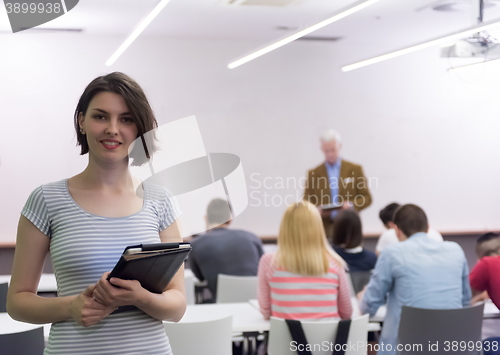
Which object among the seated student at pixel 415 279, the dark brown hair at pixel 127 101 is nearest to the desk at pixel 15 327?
the dark brown hair at pixel 127 101

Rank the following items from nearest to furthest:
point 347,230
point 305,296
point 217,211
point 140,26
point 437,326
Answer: point 217,211, point 437,326, point 305,296, point 140,26, point 347,230

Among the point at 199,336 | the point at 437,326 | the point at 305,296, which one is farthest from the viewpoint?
the point at 305,296

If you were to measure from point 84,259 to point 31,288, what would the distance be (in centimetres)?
12

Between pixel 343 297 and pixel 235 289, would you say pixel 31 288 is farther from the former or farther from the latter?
pixel 235 289

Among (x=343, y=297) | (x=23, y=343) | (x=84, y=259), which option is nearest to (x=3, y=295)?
(x=23, y=343)

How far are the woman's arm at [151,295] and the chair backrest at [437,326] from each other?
1.48m

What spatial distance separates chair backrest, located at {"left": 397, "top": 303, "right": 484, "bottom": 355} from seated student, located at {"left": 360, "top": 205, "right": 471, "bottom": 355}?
0.45ft

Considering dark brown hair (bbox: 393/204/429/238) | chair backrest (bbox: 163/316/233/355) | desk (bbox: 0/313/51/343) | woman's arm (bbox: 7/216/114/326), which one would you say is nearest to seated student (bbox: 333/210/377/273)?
dark brown hair (bbox: 393/204/429/238)

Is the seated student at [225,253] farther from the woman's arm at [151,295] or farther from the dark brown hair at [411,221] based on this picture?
the woman's arm at [151,295]

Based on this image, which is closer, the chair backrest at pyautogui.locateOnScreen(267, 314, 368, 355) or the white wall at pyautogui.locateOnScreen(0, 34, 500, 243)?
the white wall at pyautogui.locateOnScreen(0, 34, 500, 243)

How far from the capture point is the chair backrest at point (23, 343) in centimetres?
195

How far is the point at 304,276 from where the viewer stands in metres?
2.59

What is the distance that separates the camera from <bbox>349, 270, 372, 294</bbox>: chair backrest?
10.7 ft

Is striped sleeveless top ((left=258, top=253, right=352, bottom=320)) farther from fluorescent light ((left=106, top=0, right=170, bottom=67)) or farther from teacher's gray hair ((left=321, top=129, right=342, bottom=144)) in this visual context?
teacher's gray hair ((left=321, top=129, right=342, bottom=144))
